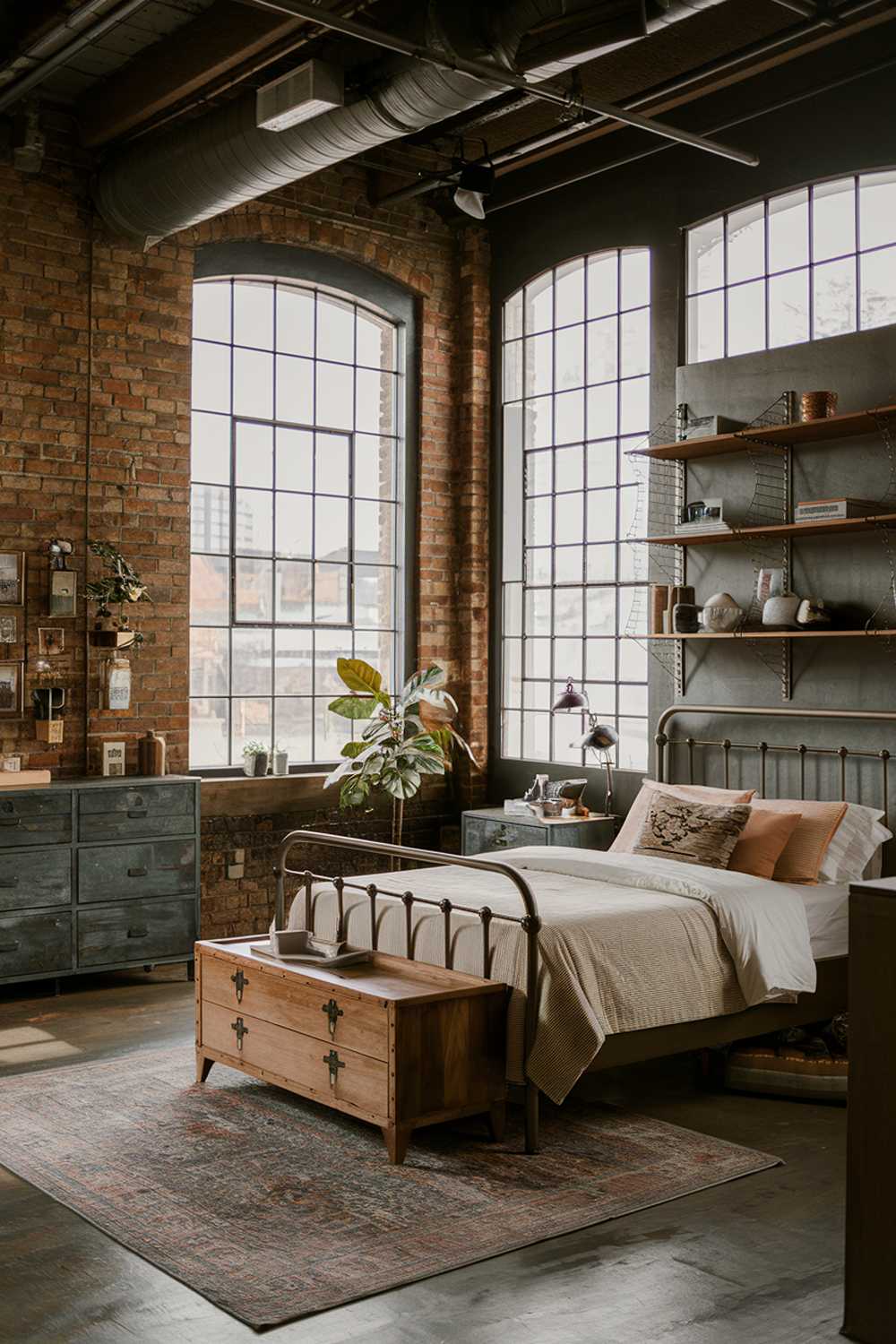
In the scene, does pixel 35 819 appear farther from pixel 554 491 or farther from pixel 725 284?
pixel 725 284

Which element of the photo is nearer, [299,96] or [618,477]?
[299,96]

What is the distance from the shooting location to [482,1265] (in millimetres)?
3807

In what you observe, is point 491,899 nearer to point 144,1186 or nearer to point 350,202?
point 144,1186

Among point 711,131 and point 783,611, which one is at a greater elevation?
point 711,131

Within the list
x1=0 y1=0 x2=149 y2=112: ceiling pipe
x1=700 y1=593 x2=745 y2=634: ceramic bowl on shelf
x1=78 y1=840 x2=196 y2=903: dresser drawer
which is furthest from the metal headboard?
x1=0 y1=0 x2=149 y2=112: ceiling pipe

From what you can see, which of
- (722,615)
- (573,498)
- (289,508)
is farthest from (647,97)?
(289,508)

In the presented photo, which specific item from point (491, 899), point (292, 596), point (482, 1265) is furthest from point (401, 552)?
point (482, 1265)

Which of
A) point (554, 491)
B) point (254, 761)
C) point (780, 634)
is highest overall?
point (554, 491)

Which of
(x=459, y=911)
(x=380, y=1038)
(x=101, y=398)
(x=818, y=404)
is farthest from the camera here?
(x=101, y=398)

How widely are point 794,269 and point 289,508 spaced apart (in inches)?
129

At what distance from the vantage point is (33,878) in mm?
6766

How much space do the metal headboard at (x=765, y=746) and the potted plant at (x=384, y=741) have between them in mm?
1409

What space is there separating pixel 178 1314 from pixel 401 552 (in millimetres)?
5999

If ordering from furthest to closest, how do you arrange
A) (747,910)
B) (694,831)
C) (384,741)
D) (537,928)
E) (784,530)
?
(384,741) < (784,530) < (694,831) < (747,910) < (537,928)
